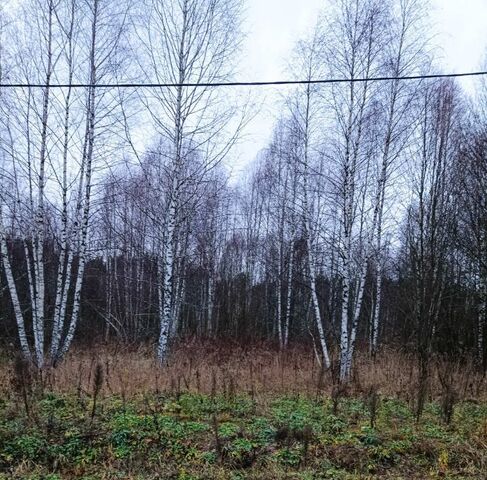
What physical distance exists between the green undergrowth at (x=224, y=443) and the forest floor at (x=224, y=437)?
0.5 inches

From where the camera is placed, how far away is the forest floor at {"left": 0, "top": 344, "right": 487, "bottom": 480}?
463 cm

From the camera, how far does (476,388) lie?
26.7 feet

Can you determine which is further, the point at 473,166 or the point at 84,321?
the point at 84,321

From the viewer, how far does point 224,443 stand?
4984 millimetres

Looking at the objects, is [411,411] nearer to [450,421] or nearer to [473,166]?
[450,421]

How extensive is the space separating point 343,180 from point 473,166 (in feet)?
14.8

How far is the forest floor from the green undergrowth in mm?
12

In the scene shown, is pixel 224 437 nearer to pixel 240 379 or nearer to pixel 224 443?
pixel 224 443

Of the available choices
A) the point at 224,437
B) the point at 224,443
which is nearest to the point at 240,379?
the point at 224,437

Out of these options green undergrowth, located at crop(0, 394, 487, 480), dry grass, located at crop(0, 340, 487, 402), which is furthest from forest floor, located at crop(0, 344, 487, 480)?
dry grass, located at crop(0, 340, 487, 402)

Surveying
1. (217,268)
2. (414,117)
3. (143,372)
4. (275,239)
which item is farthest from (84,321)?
(414,117)

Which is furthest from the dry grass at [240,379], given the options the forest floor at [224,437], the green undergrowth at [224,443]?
the green undergrowth at [224,443]

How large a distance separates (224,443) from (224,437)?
0.54 ft

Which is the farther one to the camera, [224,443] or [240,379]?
[240,379]
